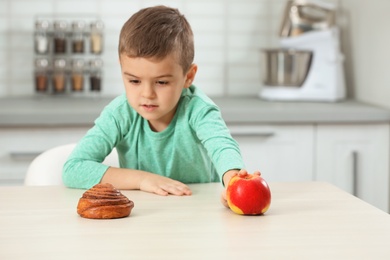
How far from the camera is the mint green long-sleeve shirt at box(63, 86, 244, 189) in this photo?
69.5 inches

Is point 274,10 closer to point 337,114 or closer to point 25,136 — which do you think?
point 337,114

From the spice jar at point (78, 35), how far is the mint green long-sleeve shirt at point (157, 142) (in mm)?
1566

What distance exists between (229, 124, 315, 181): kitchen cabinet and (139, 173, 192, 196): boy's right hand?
1266 millimetres

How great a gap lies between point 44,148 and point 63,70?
672mm

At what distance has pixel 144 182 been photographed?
167 cm

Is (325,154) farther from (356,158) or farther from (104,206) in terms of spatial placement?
(104,206)

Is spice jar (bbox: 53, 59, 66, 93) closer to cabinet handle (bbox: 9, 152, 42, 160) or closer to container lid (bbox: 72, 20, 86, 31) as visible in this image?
container lid (bbox: 72, 20, 86, 31)

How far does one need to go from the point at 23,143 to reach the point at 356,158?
1.24m

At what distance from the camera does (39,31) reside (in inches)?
135

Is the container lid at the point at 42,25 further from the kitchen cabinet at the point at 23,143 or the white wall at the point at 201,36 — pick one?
the kitchen cabinet at the point at 23,143

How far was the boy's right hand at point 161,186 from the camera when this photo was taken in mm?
1627

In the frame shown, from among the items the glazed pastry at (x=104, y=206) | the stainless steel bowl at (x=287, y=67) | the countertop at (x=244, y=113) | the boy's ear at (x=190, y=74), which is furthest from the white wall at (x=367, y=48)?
the glazed pastry at (x=104, y=206)

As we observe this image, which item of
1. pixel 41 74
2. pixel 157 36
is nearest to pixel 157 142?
pixel 157 36

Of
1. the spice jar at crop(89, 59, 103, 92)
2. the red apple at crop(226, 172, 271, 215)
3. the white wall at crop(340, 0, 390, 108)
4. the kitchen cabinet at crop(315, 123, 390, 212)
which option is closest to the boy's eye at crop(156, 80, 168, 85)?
the red apple at crop(226, 172, 271, 215)
